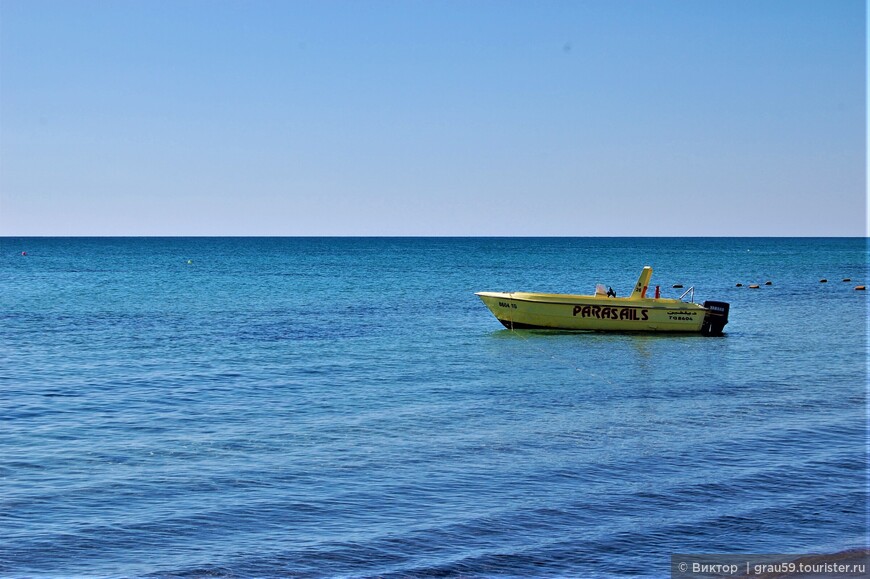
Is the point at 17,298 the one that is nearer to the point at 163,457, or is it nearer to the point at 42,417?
the point at 42,417

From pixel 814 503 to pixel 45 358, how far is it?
23.3 m

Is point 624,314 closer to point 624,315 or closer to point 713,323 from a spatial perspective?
point 624,315

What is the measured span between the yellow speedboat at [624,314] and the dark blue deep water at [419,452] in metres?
1.95

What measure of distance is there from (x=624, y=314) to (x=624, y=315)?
0.04 meters

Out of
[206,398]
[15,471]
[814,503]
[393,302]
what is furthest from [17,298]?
[814,503]

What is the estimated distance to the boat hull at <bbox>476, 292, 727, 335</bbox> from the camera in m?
39.1

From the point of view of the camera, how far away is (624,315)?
39156 mm

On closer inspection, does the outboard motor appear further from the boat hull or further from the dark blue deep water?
the dark blue deep water

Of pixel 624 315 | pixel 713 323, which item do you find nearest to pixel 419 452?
pixel 624 315

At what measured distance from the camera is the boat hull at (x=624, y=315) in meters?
39.1

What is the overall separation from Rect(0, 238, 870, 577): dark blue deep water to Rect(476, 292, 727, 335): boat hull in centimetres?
194

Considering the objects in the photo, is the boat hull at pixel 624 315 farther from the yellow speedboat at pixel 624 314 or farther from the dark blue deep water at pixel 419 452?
the dark blue deep water at pixel 419 452

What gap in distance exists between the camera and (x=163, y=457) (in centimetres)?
1703

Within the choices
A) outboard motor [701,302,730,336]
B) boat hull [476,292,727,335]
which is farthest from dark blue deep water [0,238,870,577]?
outboard motor [701,302,730,336]
